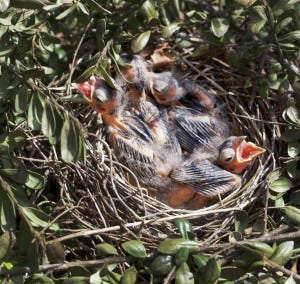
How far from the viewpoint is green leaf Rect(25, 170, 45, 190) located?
1.72 metres

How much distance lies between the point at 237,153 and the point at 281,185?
21 centimetres

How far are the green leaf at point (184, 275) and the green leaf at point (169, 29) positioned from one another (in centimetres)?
72

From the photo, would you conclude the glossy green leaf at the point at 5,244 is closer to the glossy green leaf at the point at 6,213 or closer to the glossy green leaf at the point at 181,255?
the glossy green leaf at the point at 6,213

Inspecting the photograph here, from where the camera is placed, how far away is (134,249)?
159cm

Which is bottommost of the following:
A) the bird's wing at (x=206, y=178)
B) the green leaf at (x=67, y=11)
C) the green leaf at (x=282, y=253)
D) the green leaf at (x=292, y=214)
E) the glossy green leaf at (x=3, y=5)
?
the bird's wing at (x=206, y=178)

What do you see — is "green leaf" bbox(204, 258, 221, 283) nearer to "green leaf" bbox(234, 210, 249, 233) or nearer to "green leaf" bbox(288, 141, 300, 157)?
"green leaf" bbox(234, 210, 249, 233)

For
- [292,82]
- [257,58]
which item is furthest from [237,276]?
[257,58]

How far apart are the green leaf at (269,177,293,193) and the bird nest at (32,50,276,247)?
0.08 m

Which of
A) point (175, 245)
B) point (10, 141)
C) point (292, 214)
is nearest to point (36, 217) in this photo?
point (10, 141)

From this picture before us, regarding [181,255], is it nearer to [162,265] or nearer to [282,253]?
[162,265]

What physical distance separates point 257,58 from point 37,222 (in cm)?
84

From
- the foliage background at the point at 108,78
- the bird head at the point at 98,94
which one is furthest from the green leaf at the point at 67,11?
the bird head at the point at 98,94

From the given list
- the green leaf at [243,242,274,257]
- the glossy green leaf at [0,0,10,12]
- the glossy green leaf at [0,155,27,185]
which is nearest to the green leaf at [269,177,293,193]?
the green leaf at [243,242,274,257]

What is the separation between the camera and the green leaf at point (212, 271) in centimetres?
154
